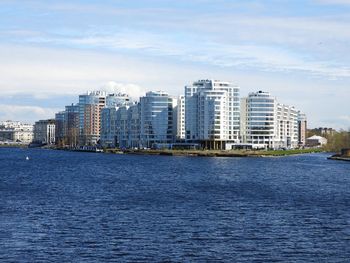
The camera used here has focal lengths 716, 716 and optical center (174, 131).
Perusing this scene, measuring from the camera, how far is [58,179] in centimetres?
9412

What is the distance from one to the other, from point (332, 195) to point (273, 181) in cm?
2213

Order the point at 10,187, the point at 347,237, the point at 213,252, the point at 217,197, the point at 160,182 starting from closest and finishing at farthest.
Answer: the point at 213,252
the point at 347,237
the point at 217,197
the point at 10,187
the point at 160,182

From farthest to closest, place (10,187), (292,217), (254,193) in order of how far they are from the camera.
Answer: (10,187), (254,193), (292,217)

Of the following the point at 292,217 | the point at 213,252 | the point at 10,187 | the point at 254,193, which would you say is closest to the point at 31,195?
the point at 10,187

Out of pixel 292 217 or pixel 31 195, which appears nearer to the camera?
pixel 292 217

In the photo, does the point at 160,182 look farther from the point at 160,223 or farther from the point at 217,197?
the point at 160,223

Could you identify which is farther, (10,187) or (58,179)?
(58,179)

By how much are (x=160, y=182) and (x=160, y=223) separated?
4057 centimetres

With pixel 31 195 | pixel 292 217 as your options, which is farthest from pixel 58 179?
pixel 292 217

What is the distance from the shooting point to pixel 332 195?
7156 centimetres

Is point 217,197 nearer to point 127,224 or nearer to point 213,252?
point 127,224

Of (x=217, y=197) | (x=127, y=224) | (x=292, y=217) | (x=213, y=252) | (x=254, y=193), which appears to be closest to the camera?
(x=213, y=252)

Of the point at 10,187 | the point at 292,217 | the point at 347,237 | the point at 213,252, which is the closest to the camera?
the point at 213,252

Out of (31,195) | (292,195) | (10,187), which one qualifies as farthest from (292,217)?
(10,187)
